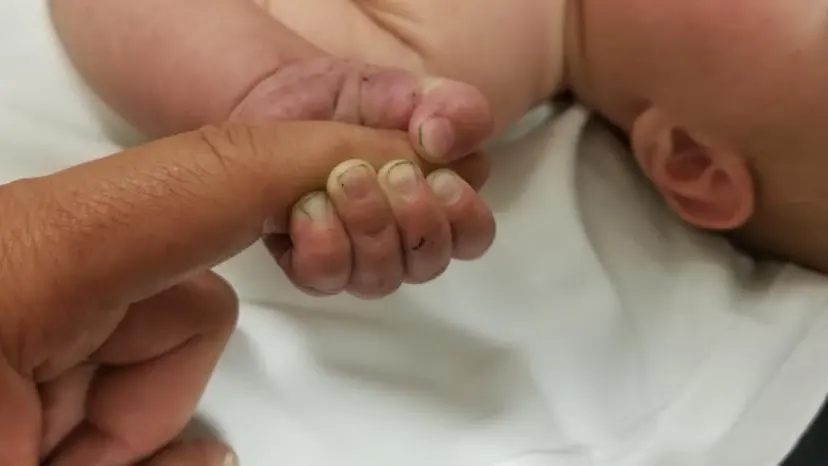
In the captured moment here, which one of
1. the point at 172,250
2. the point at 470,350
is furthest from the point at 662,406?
the point at 172,250

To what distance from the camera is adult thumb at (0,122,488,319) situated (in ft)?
1.58

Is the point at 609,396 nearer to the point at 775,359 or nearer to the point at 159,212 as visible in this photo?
the point at 775,359

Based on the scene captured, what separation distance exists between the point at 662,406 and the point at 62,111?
499 millimetres

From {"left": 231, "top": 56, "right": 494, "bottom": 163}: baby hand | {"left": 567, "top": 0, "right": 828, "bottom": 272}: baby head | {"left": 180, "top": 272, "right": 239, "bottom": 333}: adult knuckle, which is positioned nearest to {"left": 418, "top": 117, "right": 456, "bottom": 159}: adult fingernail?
{"left": 231, "top": 56, "right": 494, "bottom": 163}: baby hand

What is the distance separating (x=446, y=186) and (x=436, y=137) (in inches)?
1.2

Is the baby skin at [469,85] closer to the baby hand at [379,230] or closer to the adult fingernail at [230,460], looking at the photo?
the baby hand at [379,230]

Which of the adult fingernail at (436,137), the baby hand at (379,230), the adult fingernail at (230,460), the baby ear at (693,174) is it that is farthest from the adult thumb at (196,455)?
the baby ear at (693,174)

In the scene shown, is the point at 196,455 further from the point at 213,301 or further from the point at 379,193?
the point at 379,193

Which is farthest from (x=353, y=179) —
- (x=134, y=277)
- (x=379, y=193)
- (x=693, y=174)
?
(x=693, y=174)

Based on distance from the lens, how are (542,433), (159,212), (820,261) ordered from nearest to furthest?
(159,212)
(542,433)
(820,261)

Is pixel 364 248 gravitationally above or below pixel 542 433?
above

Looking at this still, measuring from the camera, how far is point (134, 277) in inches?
19.7

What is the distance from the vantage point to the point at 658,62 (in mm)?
842

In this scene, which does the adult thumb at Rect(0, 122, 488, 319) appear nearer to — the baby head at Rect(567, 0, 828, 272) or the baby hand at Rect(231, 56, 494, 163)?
the baby hand at Rect(231, 56, 494, 163)
